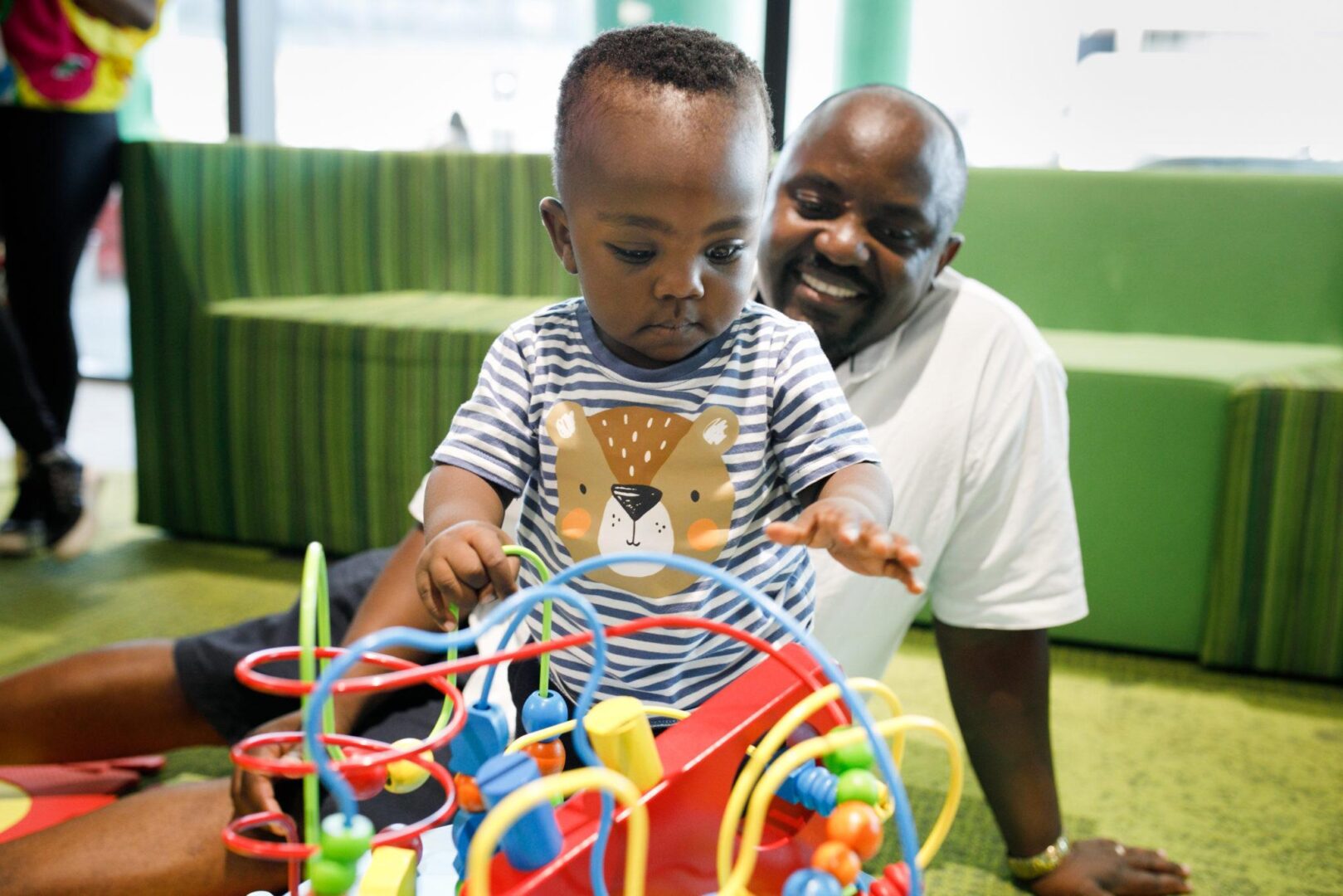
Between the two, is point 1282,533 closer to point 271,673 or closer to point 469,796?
point 271,673

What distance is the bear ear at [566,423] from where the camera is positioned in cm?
70

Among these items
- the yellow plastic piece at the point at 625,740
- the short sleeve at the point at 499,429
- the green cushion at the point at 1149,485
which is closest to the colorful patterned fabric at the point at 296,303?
the green cushion at the point at 1149,485

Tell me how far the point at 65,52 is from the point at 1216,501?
7.74ft

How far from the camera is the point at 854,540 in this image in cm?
54

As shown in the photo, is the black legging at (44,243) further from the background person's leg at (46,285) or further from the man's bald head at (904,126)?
the man's bald head at (904,126)

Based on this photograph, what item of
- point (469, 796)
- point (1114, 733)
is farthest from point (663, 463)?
point (1114, 733)

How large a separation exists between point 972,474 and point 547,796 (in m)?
0.78

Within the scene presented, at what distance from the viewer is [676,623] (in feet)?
1.76

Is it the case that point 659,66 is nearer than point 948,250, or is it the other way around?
point 659,66

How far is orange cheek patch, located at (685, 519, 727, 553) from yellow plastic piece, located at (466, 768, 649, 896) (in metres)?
0.24

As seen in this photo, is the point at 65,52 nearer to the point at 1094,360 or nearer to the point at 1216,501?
the point at 1094,360

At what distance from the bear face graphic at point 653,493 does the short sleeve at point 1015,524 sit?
0.52 metres

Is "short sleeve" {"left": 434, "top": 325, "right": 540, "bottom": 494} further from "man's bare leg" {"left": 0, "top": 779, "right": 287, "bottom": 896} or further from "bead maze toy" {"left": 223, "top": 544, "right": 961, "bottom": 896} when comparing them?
"man's bare leg" {"left": 0, "top": 779, "right": 287, "bottom": 896}

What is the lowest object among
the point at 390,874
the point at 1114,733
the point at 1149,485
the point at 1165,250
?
the point at 1114,733
